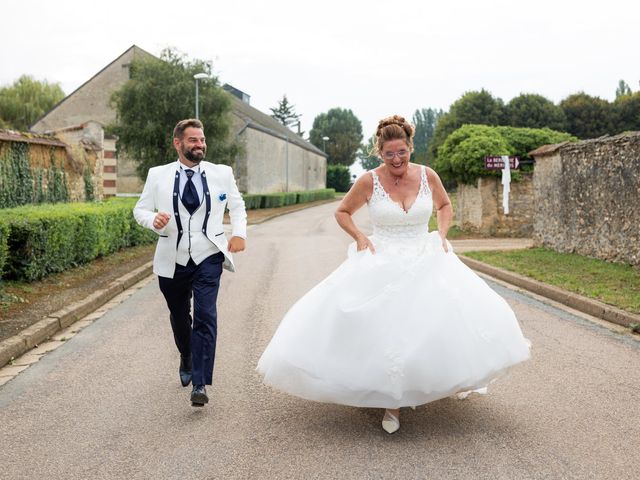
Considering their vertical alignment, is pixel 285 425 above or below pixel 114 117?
below

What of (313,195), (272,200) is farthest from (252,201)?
(313,195)

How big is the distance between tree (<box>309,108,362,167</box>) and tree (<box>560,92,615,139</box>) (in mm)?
46942

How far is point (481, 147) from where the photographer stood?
22219 mm

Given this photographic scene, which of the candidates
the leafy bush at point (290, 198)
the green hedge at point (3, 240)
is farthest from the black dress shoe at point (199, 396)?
the leafy bush at point (290, 198)

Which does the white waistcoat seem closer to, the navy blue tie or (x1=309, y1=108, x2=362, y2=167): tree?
the navy blue tie

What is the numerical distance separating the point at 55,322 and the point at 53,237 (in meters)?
3.41

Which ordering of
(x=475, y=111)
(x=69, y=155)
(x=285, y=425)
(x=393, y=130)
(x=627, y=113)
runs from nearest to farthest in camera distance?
(x=285, y=425), (x=393, y=130), (x=69, y=155), (x=627, y=113), (x=475, y=111)

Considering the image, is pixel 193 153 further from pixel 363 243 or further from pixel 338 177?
pixel 338 177

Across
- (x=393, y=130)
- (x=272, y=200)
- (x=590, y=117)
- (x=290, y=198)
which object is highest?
(x=590, y=117)

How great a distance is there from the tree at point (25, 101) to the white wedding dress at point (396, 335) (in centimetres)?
Answer: 5828

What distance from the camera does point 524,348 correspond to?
13.8ft

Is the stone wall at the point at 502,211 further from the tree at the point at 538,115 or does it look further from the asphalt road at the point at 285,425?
the tree at the point at 538,115

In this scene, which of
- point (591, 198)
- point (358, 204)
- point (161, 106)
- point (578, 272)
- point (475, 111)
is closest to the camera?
point (358, 204)

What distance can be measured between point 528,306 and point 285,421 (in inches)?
225
